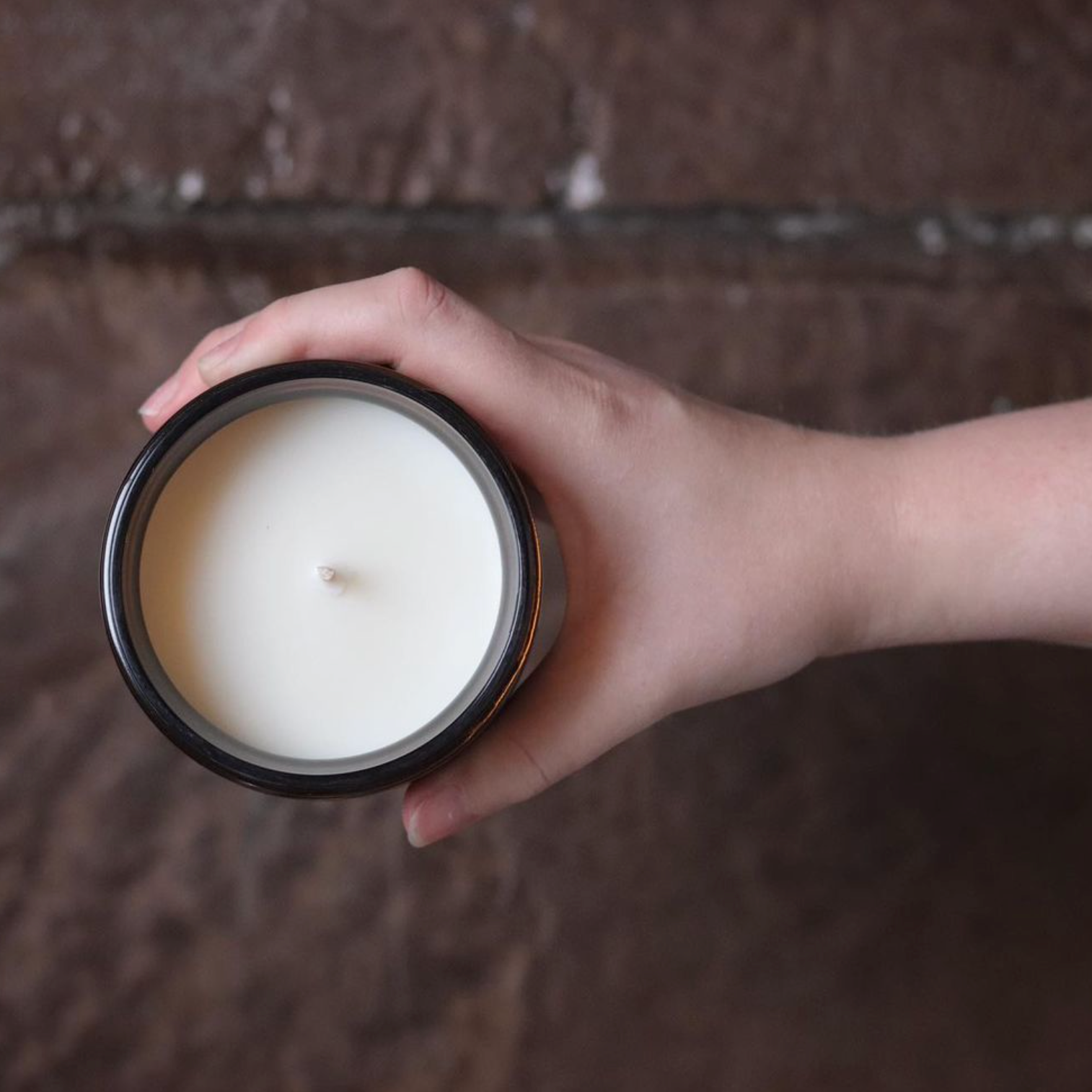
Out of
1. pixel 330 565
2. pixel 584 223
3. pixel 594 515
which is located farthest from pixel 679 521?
pixel 584 223

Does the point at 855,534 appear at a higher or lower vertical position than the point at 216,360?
lower

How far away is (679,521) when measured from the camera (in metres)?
0.50

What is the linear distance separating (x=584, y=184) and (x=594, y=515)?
322 mm

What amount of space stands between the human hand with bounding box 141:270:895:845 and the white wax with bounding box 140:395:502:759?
0.16ft

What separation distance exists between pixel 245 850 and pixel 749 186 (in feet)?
1.67

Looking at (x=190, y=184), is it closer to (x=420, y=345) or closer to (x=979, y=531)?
(x=420, y=345)

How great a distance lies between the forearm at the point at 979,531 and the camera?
1.80 ft

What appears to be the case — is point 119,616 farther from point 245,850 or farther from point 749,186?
point 749,186

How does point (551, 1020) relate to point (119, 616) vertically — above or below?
below

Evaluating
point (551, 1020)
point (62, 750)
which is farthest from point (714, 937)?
point (62, 750)

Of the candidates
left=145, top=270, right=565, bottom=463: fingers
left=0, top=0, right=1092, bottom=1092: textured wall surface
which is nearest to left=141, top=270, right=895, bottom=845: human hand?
left=145, top=270, right=565, bottom=463: fingers

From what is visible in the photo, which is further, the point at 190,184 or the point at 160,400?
the point at 190,184

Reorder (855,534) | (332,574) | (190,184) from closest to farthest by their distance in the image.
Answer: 1. (332,574)
2. (855,534)
3. (190,184)

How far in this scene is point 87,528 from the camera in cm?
68
